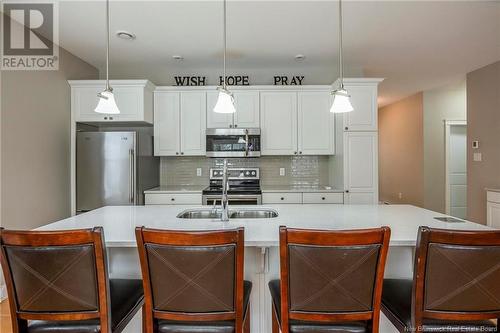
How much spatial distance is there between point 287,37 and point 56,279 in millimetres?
2977

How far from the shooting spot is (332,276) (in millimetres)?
1146

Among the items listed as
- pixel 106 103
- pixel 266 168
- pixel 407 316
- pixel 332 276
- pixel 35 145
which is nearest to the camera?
pixel 332 276

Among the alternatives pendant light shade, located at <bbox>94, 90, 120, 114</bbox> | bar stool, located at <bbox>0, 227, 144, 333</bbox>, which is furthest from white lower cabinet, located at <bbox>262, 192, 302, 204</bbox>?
bar stool, located at <bbox>0, 227, 144, 333</bbox>

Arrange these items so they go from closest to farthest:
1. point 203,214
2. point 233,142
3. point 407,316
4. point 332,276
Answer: point 332,276 < point 407,316 < point 203,214 < point 233,142

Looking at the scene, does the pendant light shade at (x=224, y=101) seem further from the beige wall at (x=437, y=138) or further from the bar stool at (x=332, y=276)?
the beige wall at (x=437, y=138)

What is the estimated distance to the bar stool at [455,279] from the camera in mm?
1122

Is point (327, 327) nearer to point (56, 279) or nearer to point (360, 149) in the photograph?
point (56, 279)

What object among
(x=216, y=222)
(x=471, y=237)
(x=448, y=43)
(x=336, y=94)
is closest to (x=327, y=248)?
(x=471, y=237)

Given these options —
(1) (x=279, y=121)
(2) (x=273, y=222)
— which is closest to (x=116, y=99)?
(1) (x=279, y=121)

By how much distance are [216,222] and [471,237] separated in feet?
4.25

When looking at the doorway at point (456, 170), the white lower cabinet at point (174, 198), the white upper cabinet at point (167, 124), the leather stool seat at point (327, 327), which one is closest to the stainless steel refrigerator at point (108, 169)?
the white lower cabinet at point (174, 198)

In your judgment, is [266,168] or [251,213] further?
[266,168]

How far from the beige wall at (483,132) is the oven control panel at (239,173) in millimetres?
3392

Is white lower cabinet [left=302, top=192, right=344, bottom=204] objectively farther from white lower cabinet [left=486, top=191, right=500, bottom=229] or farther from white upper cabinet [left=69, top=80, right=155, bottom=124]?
white upper cabinet [left=69, top=80, right=155, bottom=124]
